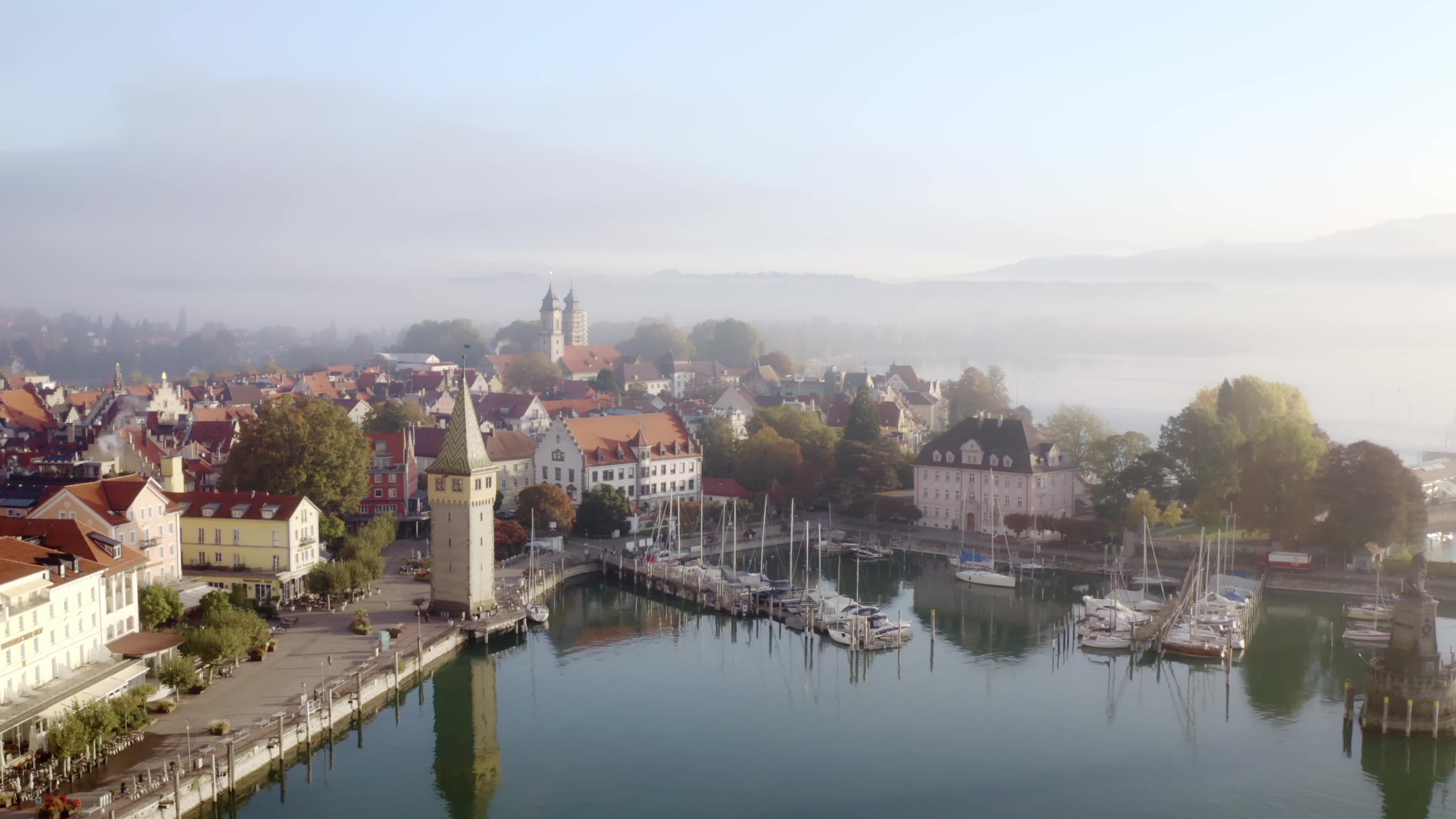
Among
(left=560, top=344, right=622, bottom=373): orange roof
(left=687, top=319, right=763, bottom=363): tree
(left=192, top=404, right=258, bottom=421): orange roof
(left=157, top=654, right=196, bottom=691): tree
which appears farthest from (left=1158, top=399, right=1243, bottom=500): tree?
(left=687, top=319, right=763, bottom=363): tree

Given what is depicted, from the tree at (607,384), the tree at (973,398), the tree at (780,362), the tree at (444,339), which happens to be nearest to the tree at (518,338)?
the tree at (444,339)

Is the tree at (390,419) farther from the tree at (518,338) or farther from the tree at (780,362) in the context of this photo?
the tree at (518,338)

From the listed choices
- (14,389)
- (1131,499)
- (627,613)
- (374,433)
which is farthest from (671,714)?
(14,389)

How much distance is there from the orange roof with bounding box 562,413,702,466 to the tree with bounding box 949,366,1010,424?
34.1m

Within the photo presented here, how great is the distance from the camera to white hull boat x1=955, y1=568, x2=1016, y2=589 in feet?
179

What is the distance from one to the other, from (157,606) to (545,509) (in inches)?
930

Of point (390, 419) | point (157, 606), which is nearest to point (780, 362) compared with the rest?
point (390, 419)

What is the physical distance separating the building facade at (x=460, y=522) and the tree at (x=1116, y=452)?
3383 centimetres

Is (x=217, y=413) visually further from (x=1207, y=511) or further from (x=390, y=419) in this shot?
(x=1207, y=511)

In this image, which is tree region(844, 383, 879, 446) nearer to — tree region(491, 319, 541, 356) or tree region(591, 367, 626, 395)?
tree region(591, 367, 626, 395)

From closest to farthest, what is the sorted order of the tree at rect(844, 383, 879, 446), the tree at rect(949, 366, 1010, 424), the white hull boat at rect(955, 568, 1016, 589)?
the white hull boat at rect(955, 568, 1016, 589) < the tree at rect(844, 383, 879, 446) < the tree at rect(949, 366, 1010, 424)

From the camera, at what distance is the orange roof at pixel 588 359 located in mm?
139250

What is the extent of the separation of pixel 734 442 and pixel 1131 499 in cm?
2557

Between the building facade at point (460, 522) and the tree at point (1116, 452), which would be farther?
the tree at point (1116, 452)
